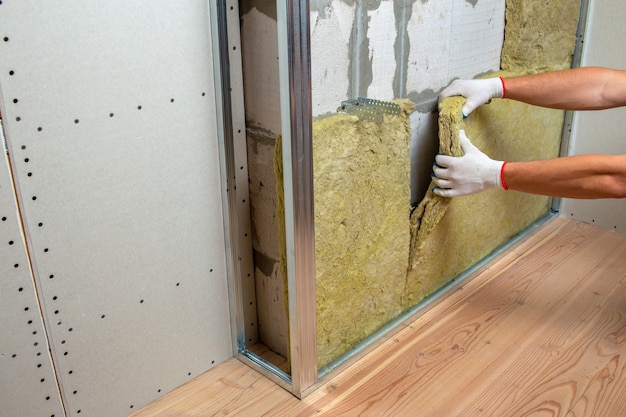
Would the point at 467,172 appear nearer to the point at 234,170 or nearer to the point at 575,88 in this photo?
the point at 575,88

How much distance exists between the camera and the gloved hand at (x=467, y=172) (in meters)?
1.87

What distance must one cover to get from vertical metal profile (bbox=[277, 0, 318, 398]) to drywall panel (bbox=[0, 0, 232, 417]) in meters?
0.26

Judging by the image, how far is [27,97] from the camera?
120 centimetres

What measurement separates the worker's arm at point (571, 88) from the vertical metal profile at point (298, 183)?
0.90m

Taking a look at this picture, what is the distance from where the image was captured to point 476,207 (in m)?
2.24

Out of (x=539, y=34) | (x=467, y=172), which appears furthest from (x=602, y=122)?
(x=467, y=172)

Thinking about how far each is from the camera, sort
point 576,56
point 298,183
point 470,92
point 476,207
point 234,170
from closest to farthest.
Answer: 1. point 298,183
2. point 234,170
3. point 470,92
4. point 476,207
5. point 576,56

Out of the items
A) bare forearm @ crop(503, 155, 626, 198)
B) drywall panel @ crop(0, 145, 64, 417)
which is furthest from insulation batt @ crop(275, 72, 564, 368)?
drywall panel @ crop(0, 145, 64, 417)

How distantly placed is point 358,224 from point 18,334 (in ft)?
3.09

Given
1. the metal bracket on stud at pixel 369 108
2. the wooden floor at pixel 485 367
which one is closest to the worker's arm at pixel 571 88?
the metal bracket on stud at pixel 369 108

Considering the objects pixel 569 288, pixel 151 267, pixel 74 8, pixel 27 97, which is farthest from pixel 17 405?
pixel 569 288

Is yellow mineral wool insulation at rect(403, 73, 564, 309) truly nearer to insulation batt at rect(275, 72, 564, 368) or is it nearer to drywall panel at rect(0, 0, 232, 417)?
insulation batt at rect(275, 72, 564, 368)

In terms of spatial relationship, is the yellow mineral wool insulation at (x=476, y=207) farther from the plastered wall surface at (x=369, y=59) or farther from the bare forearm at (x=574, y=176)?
the bare forearm at (x=574, y=176)

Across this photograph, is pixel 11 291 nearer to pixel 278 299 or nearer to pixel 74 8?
pixel 74 8
